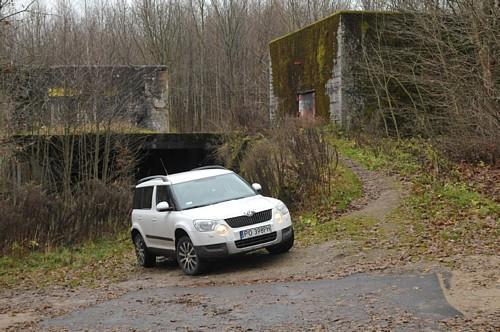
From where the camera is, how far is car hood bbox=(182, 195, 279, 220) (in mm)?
12641

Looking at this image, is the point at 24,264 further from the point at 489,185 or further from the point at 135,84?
the point at 135,84

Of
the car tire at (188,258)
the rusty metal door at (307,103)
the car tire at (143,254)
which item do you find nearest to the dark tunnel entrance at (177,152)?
the rusty metal door at (307,103)

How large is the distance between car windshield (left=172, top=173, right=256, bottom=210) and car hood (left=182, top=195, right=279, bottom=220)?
0.91ft

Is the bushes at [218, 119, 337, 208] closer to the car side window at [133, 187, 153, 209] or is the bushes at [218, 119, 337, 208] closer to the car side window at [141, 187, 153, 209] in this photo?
the car side window at [133, 187, 153, 209]

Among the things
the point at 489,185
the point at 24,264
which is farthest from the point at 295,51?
the point at 24,264

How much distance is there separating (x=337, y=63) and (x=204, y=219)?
17.0 m

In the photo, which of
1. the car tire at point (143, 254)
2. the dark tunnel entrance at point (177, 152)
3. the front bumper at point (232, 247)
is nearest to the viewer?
the front bumper at point (232, 247)

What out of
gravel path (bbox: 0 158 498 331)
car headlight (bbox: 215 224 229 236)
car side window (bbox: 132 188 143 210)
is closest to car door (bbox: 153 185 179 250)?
gravel path (bbox: 0 158 498 331)

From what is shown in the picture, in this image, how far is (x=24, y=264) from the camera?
56.4 ft

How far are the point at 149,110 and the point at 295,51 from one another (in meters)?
7.85

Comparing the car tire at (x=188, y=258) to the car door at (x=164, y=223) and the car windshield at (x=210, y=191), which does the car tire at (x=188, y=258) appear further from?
the car windshield at (x=210, y=191)

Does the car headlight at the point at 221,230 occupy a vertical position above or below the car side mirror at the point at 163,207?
below

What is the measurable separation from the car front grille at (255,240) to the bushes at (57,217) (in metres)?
7.75

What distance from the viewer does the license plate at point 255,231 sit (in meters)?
12.5
